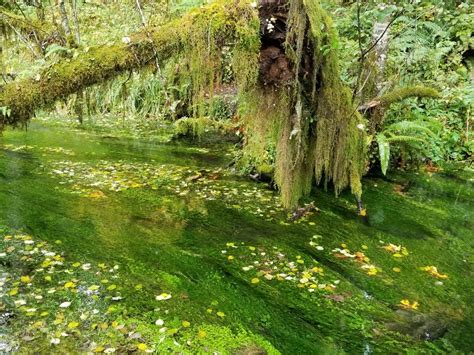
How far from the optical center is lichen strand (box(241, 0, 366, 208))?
4164mm

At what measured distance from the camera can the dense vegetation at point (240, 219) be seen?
341cm

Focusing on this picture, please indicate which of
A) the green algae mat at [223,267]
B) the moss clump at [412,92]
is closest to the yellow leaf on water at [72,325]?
the green algae mat at [223,267]

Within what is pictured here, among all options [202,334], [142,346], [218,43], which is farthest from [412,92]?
[142,346]

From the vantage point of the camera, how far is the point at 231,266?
4.30m

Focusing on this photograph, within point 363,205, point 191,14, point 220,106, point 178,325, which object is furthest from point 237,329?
point 220,106

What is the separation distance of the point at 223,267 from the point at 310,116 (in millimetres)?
1829

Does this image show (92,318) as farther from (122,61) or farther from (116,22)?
(116,22)

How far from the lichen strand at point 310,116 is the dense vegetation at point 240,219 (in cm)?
2

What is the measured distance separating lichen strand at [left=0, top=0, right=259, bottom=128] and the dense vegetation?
0.01 m

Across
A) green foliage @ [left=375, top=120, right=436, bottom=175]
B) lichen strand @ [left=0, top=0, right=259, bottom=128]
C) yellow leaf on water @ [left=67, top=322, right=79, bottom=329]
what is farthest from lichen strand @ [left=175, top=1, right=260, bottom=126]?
green foliage @ [left=375, top=120, right=436, bottom=175]

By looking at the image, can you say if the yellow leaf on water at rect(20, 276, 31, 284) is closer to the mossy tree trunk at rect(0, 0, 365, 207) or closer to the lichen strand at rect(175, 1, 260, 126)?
the mossy tree trunk at rect(0, 0, 365, 207)

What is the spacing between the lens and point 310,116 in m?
4.77

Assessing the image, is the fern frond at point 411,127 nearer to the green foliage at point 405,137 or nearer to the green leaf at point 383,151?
the green foliage at point 405,137

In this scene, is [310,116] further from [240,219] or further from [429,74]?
[429,74]
